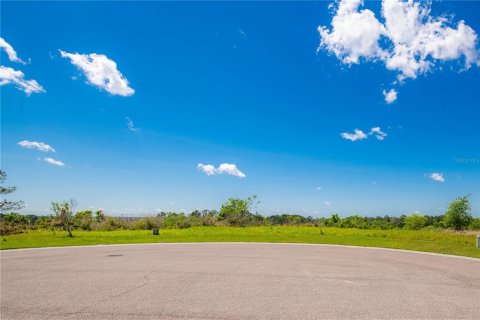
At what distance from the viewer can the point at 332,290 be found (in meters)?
7.86

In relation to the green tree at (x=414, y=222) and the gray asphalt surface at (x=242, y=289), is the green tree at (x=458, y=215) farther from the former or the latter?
the gray asphalt surface at (x=242, y=289)

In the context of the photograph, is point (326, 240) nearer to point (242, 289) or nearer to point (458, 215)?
point (242, 289)

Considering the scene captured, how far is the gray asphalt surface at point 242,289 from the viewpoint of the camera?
20.6 ft

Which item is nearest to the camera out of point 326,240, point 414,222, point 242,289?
point 242,289

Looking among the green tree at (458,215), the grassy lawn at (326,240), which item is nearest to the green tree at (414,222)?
the green tree at (458,215)

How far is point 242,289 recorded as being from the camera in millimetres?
7973

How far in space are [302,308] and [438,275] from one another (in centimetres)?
600

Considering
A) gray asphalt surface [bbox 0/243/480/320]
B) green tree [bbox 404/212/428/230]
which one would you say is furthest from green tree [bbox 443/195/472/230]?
gray asphalt surface [bbox 0/243/480/320]

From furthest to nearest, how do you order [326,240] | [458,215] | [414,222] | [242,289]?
[414,222]
[458,215]
[326,240]
[242,289]

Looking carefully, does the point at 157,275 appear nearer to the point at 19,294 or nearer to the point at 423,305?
the point at 19,294

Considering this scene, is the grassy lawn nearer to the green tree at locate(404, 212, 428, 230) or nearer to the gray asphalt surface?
the gray asphalt surface

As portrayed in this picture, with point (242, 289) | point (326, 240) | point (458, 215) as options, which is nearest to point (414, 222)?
point (458, 215)

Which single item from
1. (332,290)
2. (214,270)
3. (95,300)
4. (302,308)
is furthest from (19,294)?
(332,290)

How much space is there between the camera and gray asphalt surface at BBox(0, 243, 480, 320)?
20.6 feet
